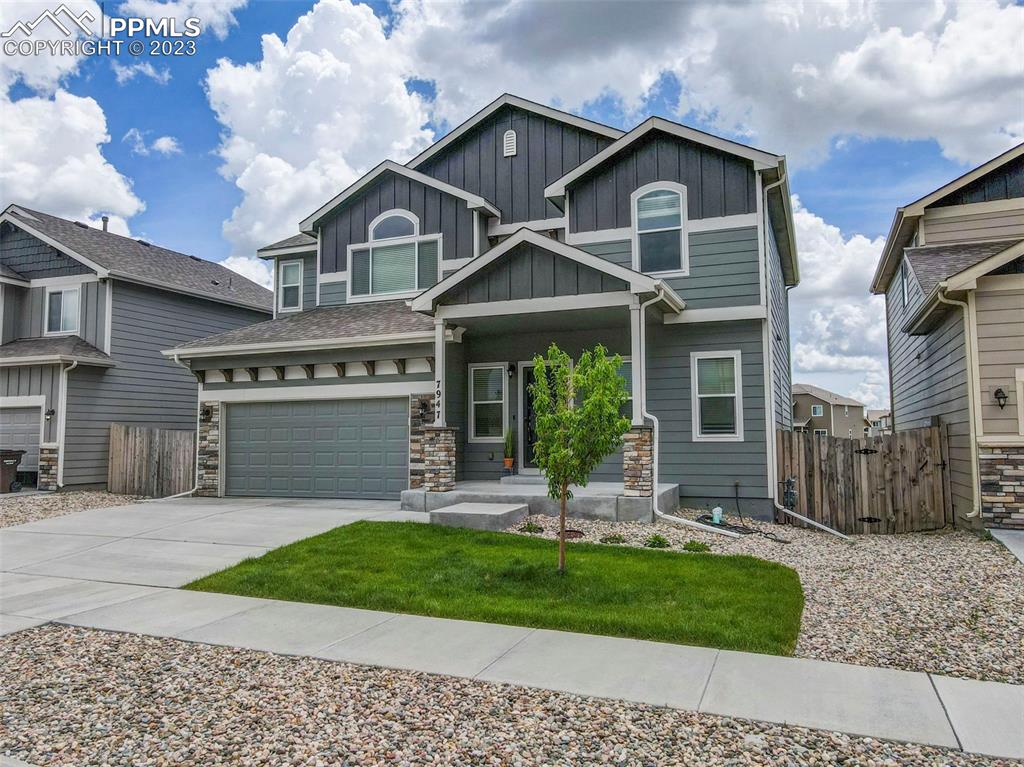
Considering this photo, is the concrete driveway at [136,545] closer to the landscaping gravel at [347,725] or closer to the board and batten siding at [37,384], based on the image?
the landscaping gravel at [347,725]

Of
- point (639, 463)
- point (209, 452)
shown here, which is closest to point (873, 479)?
point (639, 463)

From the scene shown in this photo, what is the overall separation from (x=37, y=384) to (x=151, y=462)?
3585 mm

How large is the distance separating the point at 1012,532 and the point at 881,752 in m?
7.41

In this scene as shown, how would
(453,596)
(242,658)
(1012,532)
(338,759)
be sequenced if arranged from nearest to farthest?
(338,759) → (242,658) → (453,596) → (1012,532)

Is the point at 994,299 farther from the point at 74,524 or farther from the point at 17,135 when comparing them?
the point at 17,135

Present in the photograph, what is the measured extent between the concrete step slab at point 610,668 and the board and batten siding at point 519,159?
1065cm

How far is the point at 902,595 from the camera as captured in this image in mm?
6324

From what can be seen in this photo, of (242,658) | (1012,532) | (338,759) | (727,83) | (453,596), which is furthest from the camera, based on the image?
(727,83)

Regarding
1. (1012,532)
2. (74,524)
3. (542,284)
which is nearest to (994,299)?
(1012,532)

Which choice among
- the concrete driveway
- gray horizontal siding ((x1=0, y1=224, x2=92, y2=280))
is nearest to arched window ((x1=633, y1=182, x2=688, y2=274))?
the concrete driveway

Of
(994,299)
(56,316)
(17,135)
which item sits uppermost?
(17,135)

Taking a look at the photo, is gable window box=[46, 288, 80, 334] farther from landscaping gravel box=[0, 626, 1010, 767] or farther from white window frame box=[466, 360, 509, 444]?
landscaping gravel box=[0, 626, 1010, 767]

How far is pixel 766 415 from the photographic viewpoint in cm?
1150

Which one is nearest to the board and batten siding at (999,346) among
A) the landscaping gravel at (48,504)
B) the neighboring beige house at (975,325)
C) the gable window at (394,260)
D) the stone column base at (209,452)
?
the neighboring beige house at (975,325)
